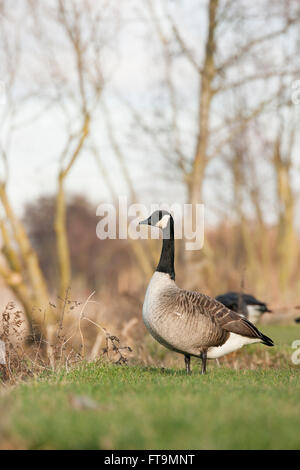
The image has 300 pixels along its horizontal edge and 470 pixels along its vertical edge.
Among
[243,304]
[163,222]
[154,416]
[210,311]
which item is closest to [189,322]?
[210,311]

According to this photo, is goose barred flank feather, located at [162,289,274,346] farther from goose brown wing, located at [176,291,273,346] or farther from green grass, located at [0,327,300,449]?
green grass, located at [0,327,300,449]

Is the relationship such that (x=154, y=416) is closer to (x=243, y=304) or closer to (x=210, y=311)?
(x=210, y=311)

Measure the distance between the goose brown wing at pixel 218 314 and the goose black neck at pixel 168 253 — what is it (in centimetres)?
45

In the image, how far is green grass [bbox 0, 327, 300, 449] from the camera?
445cm

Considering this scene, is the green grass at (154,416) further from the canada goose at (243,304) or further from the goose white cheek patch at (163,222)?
the canada goose at (243,304)

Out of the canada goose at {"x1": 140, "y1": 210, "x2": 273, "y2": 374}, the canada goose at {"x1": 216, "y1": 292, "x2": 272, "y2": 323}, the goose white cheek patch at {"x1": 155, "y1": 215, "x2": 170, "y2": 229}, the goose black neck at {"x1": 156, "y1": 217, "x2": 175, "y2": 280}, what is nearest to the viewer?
the canada goose at {"x1": 140, "y1": 210, "x2": 273, "y2": 374}

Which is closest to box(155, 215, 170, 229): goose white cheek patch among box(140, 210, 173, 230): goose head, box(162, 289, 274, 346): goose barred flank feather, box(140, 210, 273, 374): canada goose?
box(140, 210, 173, 230): goose head

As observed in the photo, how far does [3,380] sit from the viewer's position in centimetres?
820

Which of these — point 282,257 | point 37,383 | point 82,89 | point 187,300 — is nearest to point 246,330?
point 187,300

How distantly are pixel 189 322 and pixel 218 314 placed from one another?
51 centimetres

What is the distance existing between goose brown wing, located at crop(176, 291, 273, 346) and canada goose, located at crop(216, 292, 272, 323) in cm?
320

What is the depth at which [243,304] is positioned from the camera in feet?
39.7

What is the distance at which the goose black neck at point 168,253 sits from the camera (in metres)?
8.19
